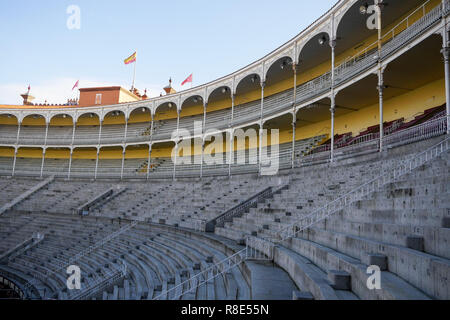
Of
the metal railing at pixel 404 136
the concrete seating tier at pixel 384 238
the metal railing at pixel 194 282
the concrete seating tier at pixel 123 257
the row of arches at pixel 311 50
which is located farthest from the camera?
the row of arches at pixel 311 50

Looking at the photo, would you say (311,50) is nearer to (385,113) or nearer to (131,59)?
(385,113)

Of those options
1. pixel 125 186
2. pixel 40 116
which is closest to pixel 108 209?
pixel 125 186

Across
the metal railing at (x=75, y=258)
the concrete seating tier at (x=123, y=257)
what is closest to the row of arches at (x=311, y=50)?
the concrete seating tier at (x=123, y=257)

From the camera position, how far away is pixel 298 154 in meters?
22.4

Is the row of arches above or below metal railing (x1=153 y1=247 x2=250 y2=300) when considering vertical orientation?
above

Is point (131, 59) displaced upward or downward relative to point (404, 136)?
upward

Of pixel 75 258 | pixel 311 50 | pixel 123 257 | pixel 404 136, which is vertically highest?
pixel 311 50

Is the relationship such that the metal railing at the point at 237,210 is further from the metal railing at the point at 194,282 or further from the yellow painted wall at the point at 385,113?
the yellow painted wall at the point at 385,113

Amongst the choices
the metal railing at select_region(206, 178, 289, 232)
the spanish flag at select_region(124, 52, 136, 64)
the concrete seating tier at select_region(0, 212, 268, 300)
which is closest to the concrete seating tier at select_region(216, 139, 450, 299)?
the concrete seating tier at select_region(0, 212, 268, 300)

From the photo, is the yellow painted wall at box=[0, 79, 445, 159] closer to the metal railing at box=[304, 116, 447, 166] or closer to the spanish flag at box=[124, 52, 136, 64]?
the metal railing at box=[304, 116, 447, 166]

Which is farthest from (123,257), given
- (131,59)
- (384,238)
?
(131,59)

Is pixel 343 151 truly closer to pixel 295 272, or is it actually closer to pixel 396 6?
pixel 396 6

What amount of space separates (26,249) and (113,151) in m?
18.0
